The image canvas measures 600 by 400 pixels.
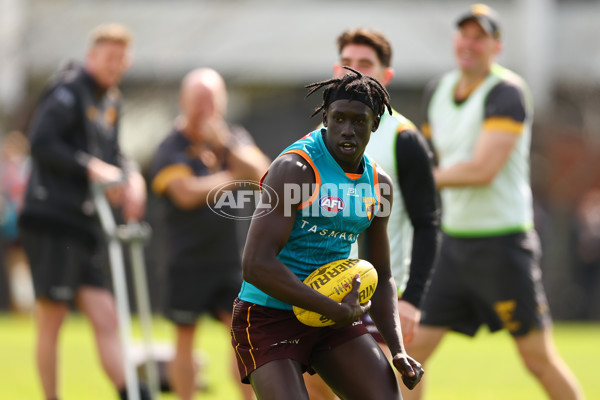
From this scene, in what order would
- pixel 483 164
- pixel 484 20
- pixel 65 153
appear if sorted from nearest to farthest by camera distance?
pixel 483 164 < pixel 484 20 < pixel 65 153

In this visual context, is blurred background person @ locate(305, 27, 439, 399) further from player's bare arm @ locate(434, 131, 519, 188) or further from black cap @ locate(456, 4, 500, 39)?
black cap @ locate(456, 4, 500, 39)

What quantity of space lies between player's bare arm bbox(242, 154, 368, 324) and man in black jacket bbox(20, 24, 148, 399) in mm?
2805

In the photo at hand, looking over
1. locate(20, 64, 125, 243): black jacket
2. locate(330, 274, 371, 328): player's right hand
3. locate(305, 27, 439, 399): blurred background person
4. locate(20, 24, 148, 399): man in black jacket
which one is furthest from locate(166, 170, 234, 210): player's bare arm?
locate(330, 274, 371, 328): player's right hand

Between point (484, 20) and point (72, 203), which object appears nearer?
point (484, 20)

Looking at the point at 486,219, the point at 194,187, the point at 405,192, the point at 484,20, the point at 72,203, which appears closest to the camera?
the point at 405,192

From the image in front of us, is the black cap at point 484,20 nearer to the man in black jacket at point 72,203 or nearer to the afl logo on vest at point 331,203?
the man in black jacket at point 72,203

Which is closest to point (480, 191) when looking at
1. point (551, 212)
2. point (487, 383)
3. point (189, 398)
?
point (189, 398)

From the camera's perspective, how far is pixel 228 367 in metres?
10.7

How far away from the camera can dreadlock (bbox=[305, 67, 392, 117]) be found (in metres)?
4.14

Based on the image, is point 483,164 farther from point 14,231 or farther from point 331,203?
point 14,231

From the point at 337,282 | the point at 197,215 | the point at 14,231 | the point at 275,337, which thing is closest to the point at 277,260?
the point at 337,282

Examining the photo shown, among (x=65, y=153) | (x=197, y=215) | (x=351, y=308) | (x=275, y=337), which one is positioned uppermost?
(x=65, y=153)

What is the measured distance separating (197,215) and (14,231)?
9760 mm

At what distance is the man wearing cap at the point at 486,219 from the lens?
602cm
